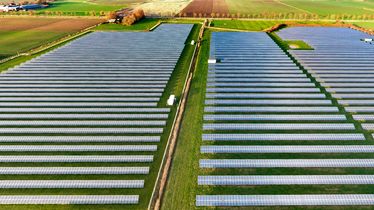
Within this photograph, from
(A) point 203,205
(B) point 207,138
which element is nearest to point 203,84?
(B) point 207,138

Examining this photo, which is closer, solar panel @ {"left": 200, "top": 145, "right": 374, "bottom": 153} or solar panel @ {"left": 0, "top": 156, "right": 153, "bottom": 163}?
solar panel @ {"left": 0, "top": 156, "right": 153, "bottom": 163}

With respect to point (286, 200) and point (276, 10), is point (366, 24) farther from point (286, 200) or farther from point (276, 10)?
point (286, 200)

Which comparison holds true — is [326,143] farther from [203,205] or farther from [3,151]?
[3,151]

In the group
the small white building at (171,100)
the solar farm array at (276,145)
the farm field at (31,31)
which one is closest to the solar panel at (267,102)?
the solar farm array at (276,145)

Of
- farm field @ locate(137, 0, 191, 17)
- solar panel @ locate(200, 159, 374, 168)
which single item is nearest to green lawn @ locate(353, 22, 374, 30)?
farm field @ locate(137, 0, 191, 17)

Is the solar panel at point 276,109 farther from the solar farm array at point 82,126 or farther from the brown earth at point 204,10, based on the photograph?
the brown earth at point 204,10

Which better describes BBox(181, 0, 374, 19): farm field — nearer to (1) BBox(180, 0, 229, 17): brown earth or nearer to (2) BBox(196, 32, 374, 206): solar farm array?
(1) BBox(180, 0, 229, 17): brown earth

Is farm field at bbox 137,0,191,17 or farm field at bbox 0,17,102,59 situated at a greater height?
farm field at bbox 137,0,191,17
